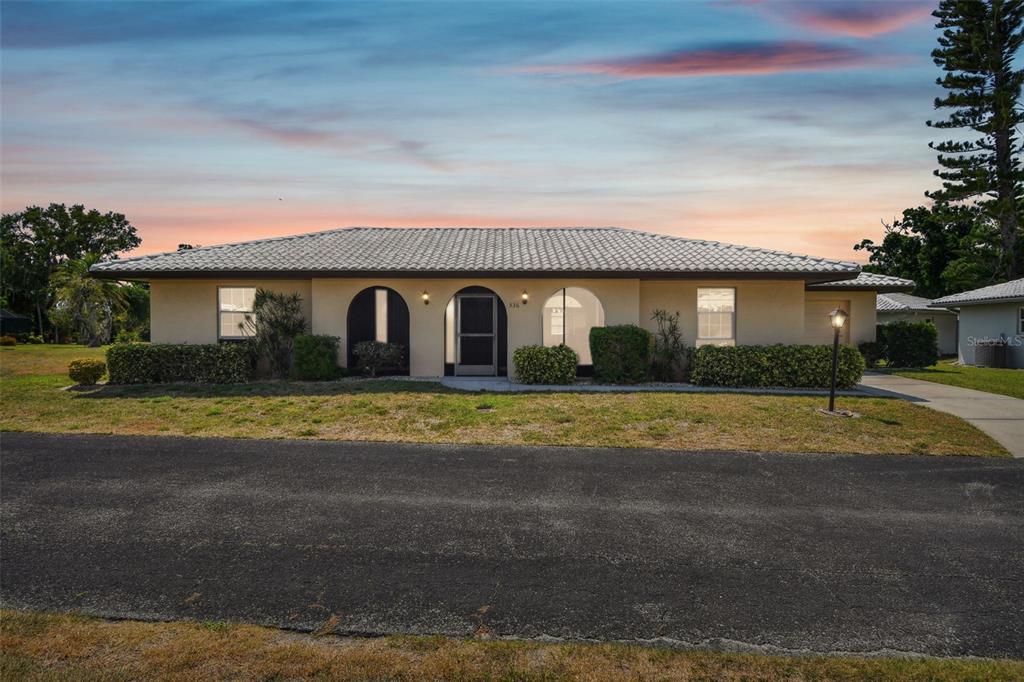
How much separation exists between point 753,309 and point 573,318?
467 centimetres

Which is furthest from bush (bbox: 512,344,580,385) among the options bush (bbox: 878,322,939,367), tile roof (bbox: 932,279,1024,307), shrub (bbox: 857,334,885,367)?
tile roof (bbox: 932,279,1024,307)

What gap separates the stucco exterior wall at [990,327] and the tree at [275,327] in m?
24.3

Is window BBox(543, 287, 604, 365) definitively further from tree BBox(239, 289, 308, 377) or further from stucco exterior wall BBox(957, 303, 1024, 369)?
stucco exterior wall BBox(957, 303, 1024, 369)

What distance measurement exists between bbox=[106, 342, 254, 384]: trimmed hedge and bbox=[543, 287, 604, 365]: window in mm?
7823

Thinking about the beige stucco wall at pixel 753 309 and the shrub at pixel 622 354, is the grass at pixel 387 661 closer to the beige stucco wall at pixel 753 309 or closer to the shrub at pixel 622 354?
the shrub at pixel 622 354

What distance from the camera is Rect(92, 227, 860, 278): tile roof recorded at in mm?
14438

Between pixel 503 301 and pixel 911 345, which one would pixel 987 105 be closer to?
pixel 911 345

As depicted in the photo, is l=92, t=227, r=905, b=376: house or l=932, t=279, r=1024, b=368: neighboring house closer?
l=92, t=227, r=905, b=376: house

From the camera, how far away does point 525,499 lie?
20.0ft

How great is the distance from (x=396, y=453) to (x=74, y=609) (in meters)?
4.30

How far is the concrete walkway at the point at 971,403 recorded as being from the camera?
370 inches

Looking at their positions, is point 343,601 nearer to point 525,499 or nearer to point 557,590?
point 557,590

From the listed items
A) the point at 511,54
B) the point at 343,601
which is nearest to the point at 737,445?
the point at 343,601

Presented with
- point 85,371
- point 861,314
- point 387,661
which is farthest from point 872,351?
point 85,371
